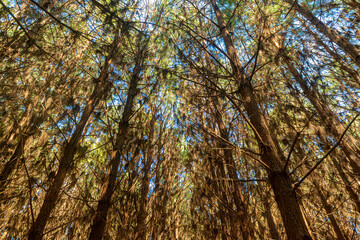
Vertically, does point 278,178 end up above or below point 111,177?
below

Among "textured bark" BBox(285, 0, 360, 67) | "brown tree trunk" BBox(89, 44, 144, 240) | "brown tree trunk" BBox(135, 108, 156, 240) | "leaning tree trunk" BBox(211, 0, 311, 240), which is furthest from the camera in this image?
"textured bark" BBox(285, 0, 360, 67)

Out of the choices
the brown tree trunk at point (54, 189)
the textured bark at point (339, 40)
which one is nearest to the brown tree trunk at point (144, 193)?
the brown tree trunk at point (54, 189)

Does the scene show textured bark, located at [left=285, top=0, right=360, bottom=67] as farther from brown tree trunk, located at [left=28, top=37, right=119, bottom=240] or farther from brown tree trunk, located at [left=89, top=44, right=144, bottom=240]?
brown tree trunk, located at [left=28, top=37, right=119, bottom=240]

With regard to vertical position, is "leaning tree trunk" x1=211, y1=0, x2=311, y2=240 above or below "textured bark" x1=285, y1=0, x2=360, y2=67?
below

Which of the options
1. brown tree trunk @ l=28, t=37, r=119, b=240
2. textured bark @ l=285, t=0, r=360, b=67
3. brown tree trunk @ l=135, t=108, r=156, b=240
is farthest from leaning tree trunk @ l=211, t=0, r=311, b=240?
textured bark @ l=285, t=0, r=360, b=67

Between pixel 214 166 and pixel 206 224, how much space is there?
31.5 inches

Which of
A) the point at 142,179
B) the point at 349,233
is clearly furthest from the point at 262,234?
the point at 349,233

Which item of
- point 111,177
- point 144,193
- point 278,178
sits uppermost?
point 111,177

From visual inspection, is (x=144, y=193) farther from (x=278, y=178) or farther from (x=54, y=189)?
(x=278, y=178)

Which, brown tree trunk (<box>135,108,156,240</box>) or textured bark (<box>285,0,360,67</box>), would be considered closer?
brown tree trunk (<box>135,108,156,240</box>)

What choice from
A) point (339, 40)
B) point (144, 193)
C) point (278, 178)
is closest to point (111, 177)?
point (144, 193)

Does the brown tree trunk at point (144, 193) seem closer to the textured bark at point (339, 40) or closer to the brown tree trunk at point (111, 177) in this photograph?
the brown tree trunk at point (111, 177)

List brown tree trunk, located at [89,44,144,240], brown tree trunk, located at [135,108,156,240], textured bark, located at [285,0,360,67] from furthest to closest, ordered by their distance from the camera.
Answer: textured bark, located at [285,0,360,67]
brown tree trunk, located at [135,108,156,240]
brown tree trunk, located at [89,44,144,240]

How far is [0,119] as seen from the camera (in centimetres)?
392
